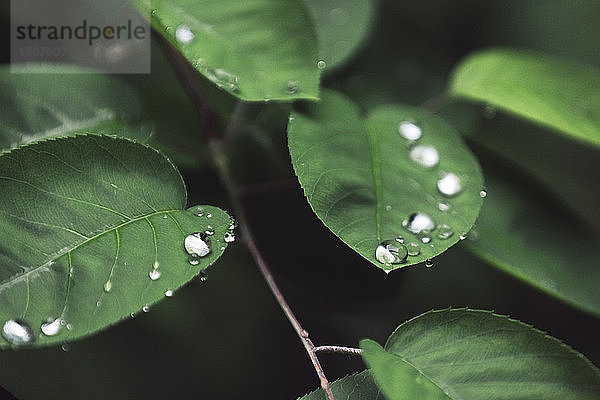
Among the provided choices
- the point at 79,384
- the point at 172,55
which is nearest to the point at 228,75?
the point at 172,55

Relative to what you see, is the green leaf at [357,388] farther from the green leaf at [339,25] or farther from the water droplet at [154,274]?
the green leaf at [339,25]

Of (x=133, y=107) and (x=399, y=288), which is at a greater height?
(x=133, y=107)

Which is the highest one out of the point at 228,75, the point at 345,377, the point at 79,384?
the point at 228,75

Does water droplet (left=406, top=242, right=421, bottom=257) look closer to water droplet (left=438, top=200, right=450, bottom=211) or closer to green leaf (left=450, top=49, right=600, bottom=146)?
water droplet (left=438, top=200, right=450, bottom=211)

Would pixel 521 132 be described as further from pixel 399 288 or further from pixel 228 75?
pixel 228 75

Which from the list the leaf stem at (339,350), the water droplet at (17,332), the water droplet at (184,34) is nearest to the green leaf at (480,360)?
the leaf stem at (339,350)

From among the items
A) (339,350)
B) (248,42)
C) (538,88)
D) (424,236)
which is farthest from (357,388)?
(538,88)
